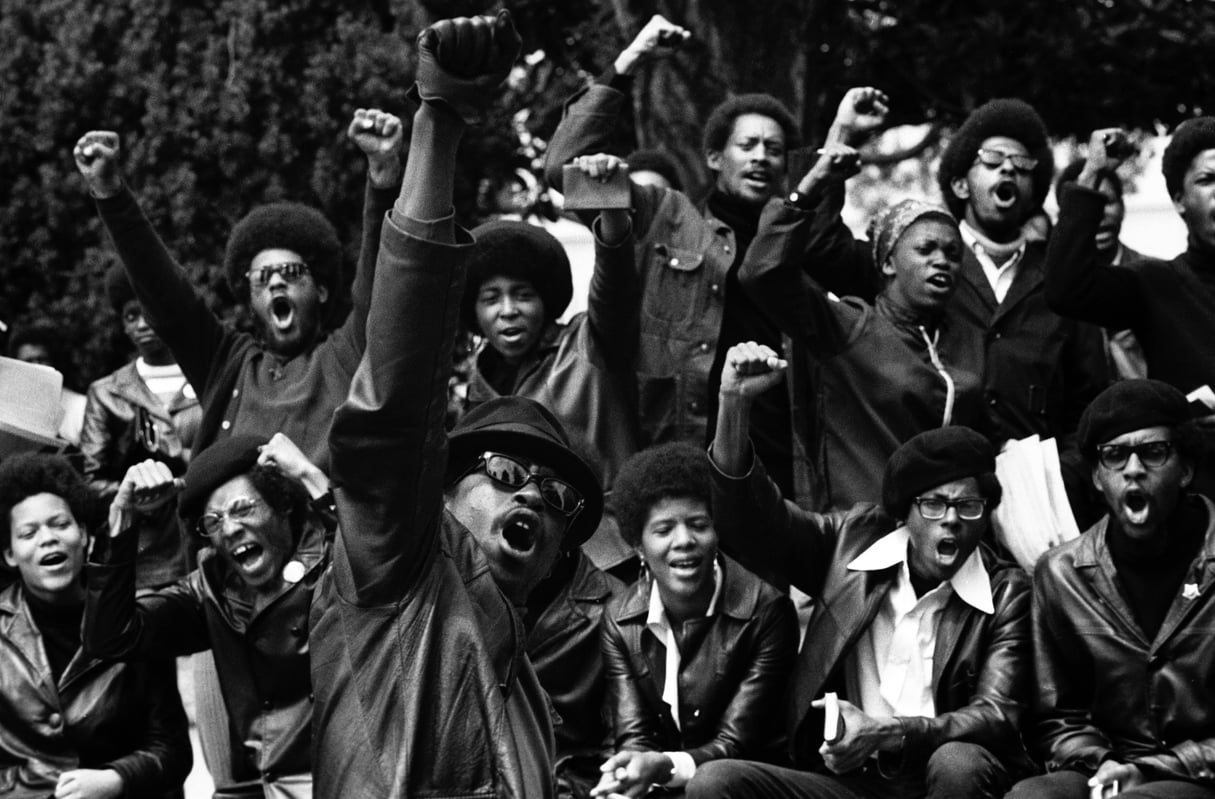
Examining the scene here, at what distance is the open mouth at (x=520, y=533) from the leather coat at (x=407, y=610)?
41cm

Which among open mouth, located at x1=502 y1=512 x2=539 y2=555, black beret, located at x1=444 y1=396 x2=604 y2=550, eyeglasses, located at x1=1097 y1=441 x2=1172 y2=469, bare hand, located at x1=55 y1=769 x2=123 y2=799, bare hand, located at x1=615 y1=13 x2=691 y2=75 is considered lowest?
bare hand, located at x1=55 y1=769 x2=123 y2=799

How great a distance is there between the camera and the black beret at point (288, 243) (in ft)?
28.1

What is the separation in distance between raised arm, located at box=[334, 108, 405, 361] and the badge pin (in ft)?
2.57

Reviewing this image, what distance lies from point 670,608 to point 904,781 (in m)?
0.98

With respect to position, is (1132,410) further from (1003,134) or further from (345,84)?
(345,84)

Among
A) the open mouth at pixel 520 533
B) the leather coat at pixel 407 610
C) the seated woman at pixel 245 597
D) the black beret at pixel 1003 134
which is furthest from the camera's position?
the black beret at pixel 1003 134

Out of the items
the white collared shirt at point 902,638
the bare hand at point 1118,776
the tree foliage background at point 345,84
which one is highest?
the tree foliage background at point 345,84

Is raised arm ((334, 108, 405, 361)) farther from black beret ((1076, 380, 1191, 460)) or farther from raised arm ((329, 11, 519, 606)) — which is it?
raised arm ((329, 11, 519, 606))

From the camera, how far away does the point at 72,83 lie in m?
11.9

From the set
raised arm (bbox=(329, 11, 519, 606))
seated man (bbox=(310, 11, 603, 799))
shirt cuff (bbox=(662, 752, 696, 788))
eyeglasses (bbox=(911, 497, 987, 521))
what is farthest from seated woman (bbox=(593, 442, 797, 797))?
raised arm (bbox=(329, 11, 519, 606))

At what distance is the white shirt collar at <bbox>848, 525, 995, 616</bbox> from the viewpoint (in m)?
7.45

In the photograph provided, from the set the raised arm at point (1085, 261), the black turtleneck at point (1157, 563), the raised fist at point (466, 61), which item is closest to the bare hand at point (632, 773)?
the black turtleneck at point (1157, 563)

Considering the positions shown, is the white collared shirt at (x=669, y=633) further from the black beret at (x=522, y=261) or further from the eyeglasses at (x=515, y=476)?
the eyeglasses at (x=515, y=476)

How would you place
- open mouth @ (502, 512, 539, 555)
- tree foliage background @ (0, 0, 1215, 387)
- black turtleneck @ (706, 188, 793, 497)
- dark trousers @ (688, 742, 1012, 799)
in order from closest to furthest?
1. open mouth @ (502, 512, 539, 555)
2. dark trousers @ (688, 742, 1012, 799)
3. black turtleneck @ (706, 188, 793, 497)
4. tree foliage background @ (0, 0, 1215, 387)
